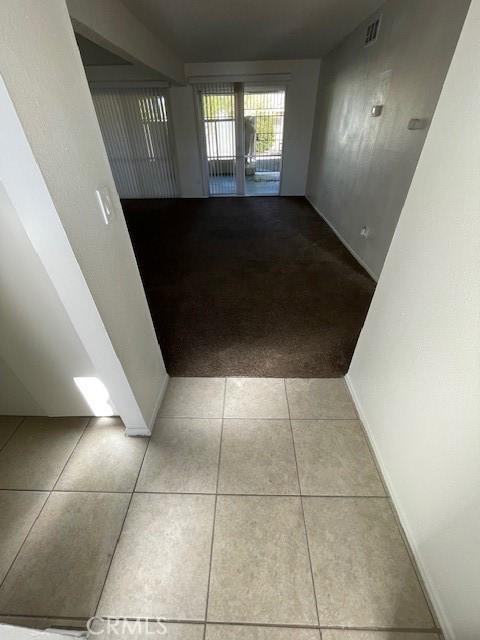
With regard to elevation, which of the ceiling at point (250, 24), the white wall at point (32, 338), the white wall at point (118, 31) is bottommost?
the white wall at point (32, 338)

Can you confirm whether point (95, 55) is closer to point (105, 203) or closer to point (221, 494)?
point (105, 203)

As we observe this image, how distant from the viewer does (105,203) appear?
0.99 m

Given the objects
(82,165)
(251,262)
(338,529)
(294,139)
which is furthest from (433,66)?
(294,139)

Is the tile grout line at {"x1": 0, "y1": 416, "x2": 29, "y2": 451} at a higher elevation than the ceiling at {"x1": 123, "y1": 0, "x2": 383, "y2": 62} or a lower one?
lower

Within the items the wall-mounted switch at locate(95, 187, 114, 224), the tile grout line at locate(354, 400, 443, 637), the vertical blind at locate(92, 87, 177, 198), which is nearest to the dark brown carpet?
the tile grout line at locate(354, 400, 443, 637)

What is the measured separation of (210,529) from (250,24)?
4558mm

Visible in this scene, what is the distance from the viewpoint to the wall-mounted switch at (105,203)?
0.95 meters

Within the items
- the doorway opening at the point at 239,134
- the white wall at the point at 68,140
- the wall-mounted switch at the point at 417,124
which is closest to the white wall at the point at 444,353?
the white wall at the point at 68,140

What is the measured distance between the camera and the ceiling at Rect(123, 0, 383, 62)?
251 cm

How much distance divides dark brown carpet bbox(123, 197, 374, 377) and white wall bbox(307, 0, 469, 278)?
0.46 m

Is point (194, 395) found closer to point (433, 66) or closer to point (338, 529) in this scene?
point (338, 529)

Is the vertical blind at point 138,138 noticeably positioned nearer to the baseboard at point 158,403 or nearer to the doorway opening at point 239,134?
the doorway opening at point 239,134

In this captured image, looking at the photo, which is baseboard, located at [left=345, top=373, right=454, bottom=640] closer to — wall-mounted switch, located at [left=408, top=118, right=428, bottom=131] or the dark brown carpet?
the dark brown carpet

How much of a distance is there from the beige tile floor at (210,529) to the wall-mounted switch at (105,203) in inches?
41.9
